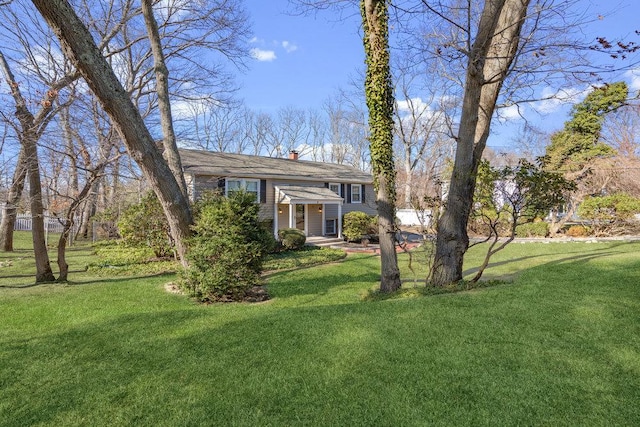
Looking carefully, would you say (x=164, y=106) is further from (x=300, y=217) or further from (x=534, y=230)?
(x=534, y=230)

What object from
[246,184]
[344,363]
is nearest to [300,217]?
[246,184]

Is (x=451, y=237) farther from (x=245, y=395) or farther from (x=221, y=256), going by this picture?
(x=245, y=395)

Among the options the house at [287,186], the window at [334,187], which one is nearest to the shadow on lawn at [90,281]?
the house at [287,186]

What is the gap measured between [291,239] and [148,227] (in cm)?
542

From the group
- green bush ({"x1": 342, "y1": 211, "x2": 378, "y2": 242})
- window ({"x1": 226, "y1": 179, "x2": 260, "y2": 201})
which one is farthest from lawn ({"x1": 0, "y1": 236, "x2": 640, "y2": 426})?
green bush ({"x1": 342, "y1": 211, "x2": 378, "y2": 242})

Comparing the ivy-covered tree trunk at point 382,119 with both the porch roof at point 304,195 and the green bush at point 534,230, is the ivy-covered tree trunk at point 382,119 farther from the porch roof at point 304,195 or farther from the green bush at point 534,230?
the green bush at point 534,230

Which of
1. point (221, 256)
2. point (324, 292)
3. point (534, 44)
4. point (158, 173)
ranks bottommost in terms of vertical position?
point (324, 292)

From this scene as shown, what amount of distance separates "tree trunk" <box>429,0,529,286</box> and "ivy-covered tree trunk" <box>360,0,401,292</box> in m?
0.96

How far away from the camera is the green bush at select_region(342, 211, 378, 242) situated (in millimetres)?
17891

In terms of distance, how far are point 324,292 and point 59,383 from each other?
558 centimetres

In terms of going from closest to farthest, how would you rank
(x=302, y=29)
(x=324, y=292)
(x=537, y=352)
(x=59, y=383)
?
(x=59, y=383), (x=537, y=352), (x=324, y=292), (x=302, y=29)

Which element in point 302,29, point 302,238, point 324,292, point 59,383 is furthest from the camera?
point 302,238

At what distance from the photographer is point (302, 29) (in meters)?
9.48

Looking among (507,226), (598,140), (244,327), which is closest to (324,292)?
(244,327)
